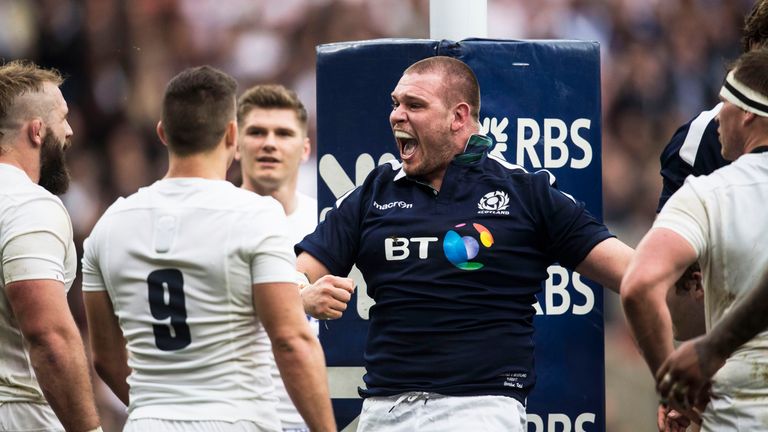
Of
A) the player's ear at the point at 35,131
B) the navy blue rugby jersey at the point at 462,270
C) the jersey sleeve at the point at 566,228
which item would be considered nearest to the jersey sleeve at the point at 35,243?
the player's ear at the point at 35,131

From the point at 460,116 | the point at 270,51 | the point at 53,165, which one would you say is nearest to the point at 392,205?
the point at 460,116

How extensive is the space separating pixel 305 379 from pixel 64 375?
1.01 meters

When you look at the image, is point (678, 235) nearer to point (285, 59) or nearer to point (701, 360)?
point (701, 360)

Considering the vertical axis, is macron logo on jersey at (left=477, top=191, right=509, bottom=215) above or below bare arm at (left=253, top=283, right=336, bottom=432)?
above

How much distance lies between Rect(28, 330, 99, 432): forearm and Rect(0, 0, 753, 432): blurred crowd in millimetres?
5134

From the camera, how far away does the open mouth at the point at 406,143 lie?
531 centimetres

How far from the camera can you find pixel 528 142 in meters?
5.67

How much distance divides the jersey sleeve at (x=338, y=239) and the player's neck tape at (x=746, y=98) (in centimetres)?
181

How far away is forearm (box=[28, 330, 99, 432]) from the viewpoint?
4.53 metres

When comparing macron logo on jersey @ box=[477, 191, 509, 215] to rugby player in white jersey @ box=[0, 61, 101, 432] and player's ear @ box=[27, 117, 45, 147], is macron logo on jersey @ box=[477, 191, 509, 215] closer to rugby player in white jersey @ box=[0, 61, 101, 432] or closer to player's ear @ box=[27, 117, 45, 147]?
rugby player in white jersey @ box=[0, 61, 101, 432]

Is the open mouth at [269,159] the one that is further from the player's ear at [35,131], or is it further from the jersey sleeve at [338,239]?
the player's ear at [35,131]

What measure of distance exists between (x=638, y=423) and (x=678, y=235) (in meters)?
5.51

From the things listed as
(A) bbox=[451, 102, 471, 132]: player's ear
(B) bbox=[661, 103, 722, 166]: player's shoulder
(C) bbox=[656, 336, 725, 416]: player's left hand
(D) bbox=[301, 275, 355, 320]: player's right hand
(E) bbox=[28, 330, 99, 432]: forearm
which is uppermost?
(A) bbox=[451, 102, 471, 132]: player's ear

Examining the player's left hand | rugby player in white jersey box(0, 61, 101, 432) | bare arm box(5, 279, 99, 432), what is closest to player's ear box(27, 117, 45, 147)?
rugby player in white jersey box(0, 61, 101, 432)
